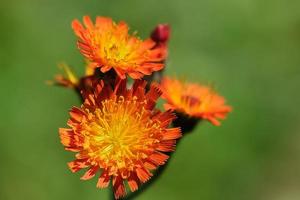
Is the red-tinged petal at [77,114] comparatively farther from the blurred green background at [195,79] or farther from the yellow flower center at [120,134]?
the blurred green background at [195,79]

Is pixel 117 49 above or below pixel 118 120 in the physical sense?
above

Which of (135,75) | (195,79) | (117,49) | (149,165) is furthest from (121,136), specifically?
(195,79)

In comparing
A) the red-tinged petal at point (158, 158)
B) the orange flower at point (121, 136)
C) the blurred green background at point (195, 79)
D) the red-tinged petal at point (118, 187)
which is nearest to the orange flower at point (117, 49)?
the orange flower at point (121, 136)

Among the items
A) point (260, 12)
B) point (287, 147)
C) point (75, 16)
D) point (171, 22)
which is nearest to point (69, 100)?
point (75, 16)

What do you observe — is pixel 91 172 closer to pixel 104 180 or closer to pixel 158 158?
pixel 104 180

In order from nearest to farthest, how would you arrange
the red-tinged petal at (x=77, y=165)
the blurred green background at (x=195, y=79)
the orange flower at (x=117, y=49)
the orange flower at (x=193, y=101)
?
the red-tinged petal at (x=77, y=165)
the orange flower at (x=117, y=49)
the orange flower at (x=193, y=101)
the blurred green background at (x=195, y=79)
